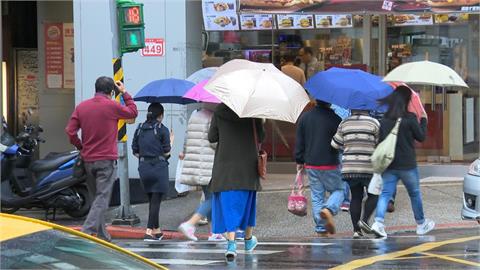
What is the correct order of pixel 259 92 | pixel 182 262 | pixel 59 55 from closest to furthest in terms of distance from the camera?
pixel 259 92, pixel 182 262, pixel 59 55

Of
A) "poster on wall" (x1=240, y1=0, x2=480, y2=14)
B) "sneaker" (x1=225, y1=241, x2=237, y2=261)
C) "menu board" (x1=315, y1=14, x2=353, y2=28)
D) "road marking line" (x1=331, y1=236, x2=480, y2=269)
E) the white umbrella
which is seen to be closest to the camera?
the white umbrella

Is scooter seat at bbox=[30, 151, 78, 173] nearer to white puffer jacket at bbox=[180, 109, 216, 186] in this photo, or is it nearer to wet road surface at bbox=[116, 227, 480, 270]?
wet road surface at bbox=[116, 227, 480, 270]

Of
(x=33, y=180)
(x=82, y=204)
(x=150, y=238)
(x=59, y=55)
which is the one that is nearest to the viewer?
(x=150, y=238)

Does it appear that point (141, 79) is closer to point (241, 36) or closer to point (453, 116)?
point (241, 36)

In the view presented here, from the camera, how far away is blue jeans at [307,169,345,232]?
28.2ft

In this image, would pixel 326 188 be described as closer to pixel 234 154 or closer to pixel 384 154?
pixel 384 154

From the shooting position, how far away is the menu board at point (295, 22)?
1405cm

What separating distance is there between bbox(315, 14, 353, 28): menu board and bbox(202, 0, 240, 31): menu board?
1612 mm

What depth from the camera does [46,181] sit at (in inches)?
417

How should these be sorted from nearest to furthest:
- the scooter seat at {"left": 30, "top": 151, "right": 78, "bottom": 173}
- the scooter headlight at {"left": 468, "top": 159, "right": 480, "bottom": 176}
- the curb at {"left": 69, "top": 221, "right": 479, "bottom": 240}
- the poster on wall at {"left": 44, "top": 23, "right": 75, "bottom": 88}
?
the scooter headlight at {"left": 468, "top": 159, "right": 480, "bottom": 176}, the curb at {"left": 69, "top": 221, "right": 479, "bottom": 240}, the scooter seat at {"left": 30, "top": 151, "right": 78, "bottom": 173}, the poster on wall at {"left": 44, "top": 23, "right": 75, "bottom": 88}

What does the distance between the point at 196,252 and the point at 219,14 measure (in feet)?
21.8

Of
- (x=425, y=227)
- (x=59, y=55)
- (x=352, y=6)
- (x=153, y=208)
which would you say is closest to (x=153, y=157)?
(x=153, y=208)

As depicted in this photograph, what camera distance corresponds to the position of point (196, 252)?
8.18 meters

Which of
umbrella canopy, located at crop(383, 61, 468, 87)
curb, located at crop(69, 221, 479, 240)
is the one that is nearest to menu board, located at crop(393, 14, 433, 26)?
umbrella canopy, located at crop(383, 61, 468, 87)
